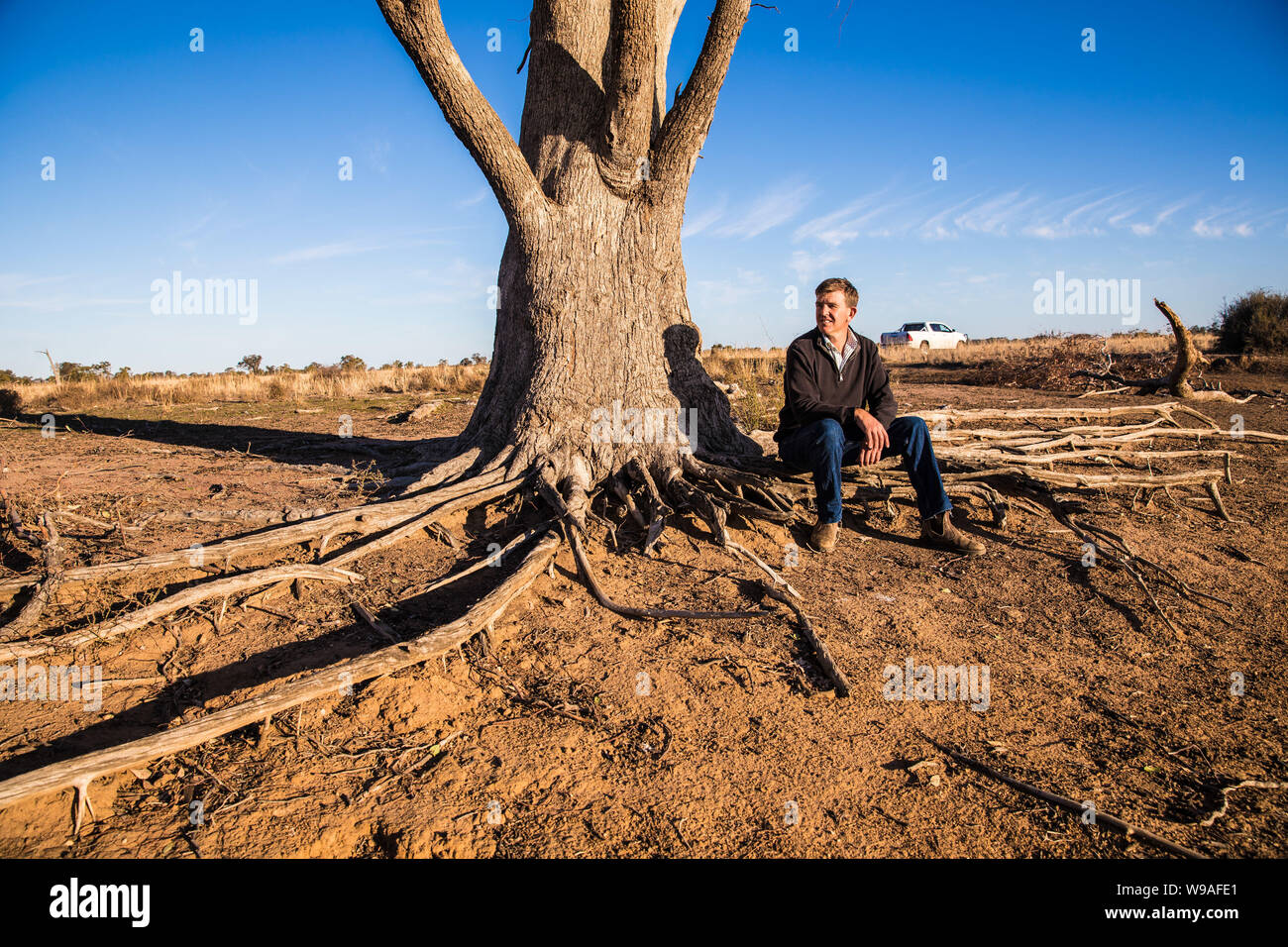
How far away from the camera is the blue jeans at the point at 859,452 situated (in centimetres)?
418

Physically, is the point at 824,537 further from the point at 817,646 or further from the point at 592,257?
the point at 592,257

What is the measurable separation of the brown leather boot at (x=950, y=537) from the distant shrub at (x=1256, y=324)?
16634mm

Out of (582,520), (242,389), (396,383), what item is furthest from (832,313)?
(242,389)

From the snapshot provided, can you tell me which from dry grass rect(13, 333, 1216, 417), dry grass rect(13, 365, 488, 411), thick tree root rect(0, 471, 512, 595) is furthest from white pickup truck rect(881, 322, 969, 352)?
thick tree root rect(0, 471, 512, 595)

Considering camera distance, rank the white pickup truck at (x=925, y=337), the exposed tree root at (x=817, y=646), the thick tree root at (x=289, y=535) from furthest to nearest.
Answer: the white pickup truck at (x=925, y=337)
the thick tree root at (x=289, y=535)
the exposed tree root at (x=817, y=646)

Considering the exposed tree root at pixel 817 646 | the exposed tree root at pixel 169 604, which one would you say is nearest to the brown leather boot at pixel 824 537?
the exposed tree root at pixel 817 646

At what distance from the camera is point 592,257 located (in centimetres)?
491

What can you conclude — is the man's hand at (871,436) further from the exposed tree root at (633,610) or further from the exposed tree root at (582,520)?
the exposed tree root at (633,610)

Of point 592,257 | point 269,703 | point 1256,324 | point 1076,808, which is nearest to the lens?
point 1076,808

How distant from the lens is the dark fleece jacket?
14.5 ft

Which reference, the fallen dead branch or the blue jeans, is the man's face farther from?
the fallen dead branch

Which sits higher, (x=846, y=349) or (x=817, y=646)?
(x=846, y=349)

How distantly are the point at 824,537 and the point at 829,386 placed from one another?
1.05m

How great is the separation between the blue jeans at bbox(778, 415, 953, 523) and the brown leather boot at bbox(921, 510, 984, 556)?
0.18 feet
